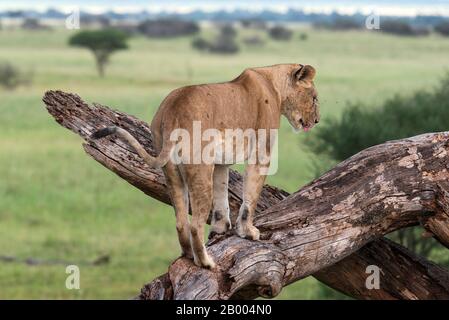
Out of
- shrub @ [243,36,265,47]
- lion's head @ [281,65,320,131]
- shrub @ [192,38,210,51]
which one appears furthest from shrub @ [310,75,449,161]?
shrub @ [243,36,265,47]

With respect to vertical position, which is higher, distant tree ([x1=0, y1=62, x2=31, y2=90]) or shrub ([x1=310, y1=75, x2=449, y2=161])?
distant tree ([x1=0, y1=62, x2=31, y2=90])

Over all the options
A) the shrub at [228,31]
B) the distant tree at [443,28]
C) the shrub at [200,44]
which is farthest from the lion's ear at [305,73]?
the shrub at [228,31]

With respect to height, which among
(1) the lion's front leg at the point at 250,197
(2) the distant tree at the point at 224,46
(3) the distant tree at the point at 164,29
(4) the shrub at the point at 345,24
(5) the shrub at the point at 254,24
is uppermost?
(5) the shrub at the point at 254,24

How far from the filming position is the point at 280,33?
69.5 m

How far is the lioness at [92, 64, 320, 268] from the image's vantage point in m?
5.82

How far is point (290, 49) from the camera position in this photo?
61.2 m

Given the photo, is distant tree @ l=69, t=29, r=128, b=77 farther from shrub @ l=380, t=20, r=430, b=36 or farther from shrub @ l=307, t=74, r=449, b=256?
shrub @ l=307, t=74, r=449, b=256

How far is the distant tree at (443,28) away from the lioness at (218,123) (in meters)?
59.0

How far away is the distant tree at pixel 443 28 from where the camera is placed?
64.5 m

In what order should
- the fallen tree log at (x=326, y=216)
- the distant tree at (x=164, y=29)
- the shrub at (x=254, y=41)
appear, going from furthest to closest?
the distant tree at (x=164, y=29)
the shrub at (x=254, y=41)
the fallen tree log at (x=326, y=216)

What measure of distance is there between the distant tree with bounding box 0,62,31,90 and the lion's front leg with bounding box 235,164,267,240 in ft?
141

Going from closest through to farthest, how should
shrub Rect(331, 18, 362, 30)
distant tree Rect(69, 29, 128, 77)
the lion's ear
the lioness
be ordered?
1. the lioness
2. the lion's ear
3. distant tree Rect(69, 29, 128, 77)
4. shrub Rect(331, 18, 362, 30)

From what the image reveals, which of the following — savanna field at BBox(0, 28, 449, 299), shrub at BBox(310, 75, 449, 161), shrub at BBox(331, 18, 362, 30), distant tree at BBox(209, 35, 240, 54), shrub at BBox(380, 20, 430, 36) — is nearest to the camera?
shrub at BBox(310, 75, 449, 161)

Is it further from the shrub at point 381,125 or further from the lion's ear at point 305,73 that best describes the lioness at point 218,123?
the shrub at point 381,125
